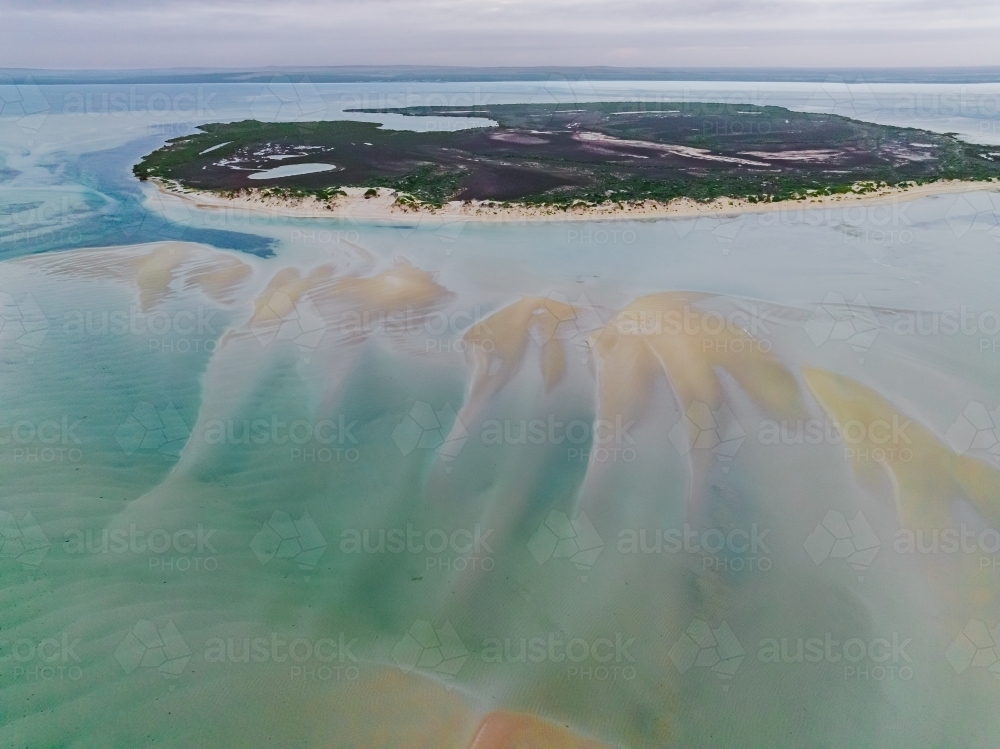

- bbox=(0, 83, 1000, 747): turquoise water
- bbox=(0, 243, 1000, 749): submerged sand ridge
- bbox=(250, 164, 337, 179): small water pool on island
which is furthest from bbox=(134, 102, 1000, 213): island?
bbox=(0, 243, 1000, 749): submerged sand ridge

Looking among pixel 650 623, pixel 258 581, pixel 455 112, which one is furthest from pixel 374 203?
pixel 455 112

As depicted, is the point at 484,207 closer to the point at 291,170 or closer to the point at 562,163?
the point at 562,163

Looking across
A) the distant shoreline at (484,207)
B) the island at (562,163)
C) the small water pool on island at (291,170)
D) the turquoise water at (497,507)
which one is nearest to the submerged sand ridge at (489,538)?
the turquoise water at (497,507)

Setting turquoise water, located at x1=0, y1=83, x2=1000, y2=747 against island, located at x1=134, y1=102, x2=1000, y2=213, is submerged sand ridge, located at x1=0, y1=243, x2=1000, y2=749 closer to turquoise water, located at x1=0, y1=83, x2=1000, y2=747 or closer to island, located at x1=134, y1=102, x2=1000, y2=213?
turquoise water, located at x1=0, y1=83, x2=1000, y2=747

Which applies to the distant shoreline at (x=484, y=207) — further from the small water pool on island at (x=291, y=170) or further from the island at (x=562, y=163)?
the small water pool on island at (x=291, y=170)

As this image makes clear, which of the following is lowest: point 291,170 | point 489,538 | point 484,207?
point 489,538

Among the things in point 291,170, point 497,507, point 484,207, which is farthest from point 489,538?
point 291,170
